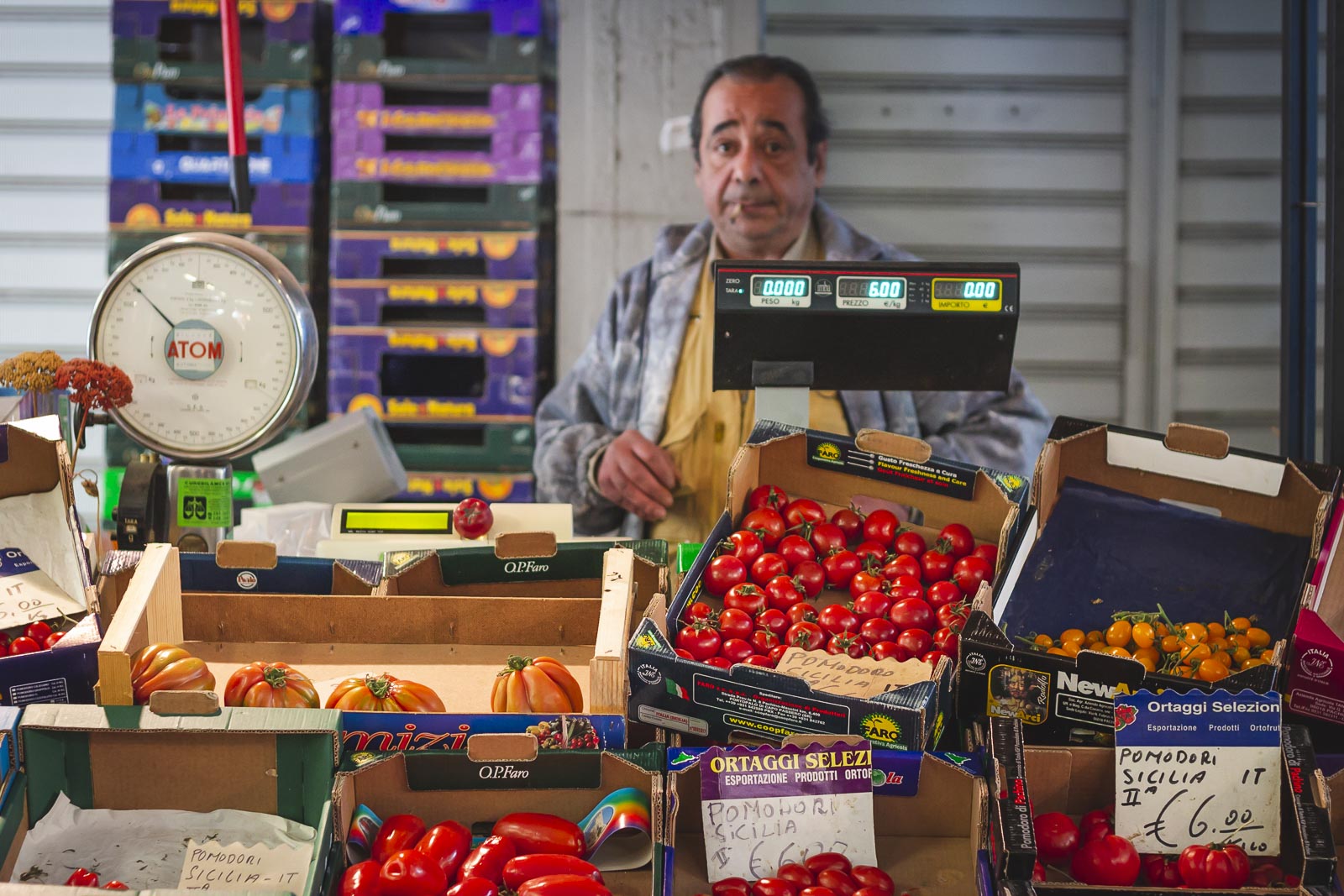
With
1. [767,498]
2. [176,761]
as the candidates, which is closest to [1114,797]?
[767,498]

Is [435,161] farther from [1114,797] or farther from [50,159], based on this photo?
[1114,797]

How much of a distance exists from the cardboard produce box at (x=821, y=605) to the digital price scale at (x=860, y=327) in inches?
4.4

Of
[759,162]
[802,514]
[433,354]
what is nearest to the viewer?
[802,514]

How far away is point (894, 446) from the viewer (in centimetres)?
197

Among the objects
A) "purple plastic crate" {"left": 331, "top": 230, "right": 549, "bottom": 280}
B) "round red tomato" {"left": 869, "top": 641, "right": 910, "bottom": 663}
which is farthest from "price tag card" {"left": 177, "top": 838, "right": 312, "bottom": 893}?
"purple plastic crate" {"left": 331, "top": 230, "right": 549, "bottom": 280}

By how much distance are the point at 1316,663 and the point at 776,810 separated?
713mm

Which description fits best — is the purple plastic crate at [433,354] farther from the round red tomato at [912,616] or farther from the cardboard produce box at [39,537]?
the round red tomato at [912,616]

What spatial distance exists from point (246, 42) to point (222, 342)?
241 centimetres

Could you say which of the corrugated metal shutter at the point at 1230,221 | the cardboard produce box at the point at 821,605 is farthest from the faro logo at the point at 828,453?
the corrugated metal shutter at the point at 1230,221

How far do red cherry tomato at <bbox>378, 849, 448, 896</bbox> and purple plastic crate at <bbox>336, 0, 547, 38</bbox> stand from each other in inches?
128

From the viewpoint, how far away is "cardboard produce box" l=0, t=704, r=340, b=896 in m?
1.44

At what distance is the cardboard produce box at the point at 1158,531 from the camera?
1778mm

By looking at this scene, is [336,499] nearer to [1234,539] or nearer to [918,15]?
[1234,539]

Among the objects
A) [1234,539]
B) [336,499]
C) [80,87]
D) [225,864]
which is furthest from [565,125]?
[225,864]
